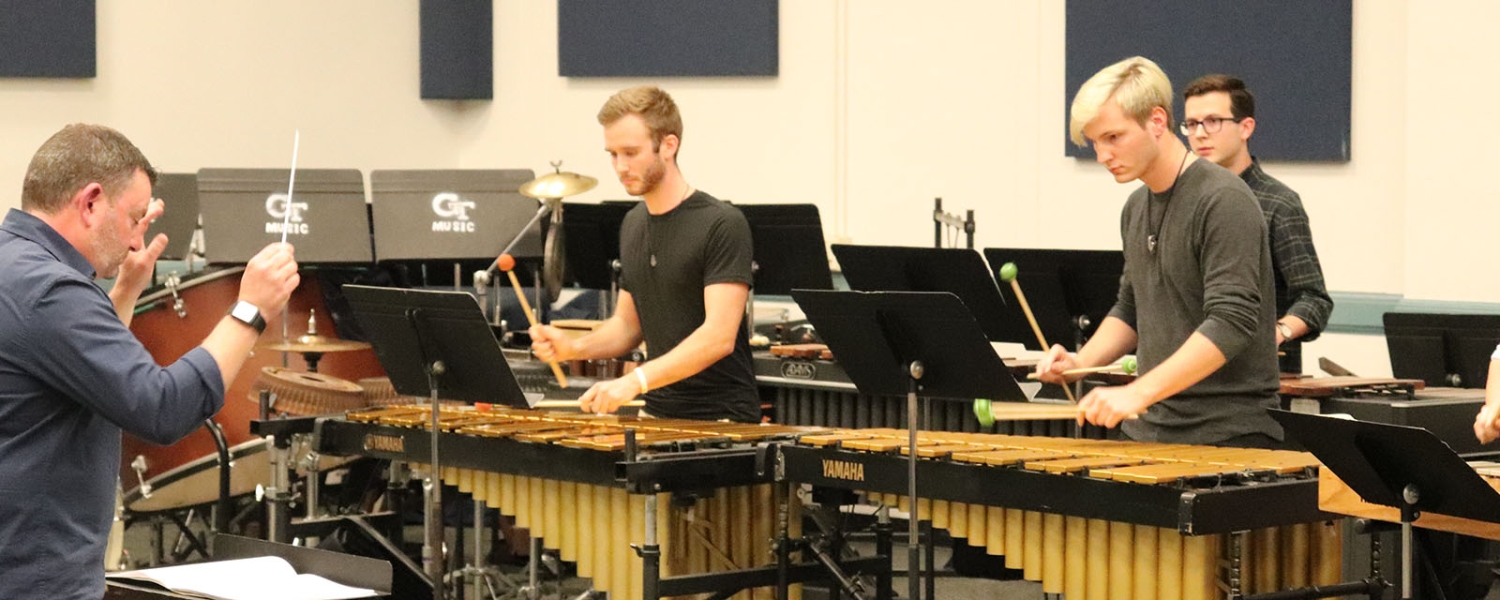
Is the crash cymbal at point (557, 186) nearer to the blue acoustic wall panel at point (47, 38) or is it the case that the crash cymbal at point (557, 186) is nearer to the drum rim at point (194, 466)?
the drum rim at point (194, 466)

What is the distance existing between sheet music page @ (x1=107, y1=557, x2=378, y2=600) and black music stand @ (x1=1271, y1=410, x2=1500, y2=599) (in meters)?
1.72

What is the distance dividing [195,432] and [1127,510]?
4452mm

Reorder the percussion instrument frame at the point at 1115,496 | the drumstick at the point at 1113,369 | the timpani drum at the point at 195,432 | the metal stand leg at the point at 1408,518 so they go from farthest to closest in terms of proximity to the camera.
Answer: the timpani drum at the point at 195,432 → the drumstick at the point at 1113,369 → the percussion instrument frame at the point at 1115,496 → the metal stand leg at the point at 1408,518

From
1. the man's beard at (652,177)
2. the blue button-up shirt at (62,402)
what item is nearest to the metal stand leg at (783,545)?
→ the man's beard at (652,177)

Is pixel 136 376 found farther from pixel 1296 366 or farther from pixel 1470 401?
pixel 1296 366

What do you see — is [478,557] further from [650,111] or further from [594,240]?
[594,240]

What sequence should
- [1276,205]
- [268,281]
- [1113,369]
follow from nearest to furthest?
[268,281], [1113,369], [1276,205]

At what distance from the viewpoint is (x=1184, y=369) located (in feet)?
13.1

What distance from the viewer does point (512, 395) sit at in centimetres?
453

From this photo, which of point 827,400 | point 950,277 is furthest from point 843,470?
point 827,400

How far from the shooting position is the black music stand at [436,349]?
452 centimetres

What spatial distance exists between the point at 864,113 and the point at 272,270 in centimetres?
593

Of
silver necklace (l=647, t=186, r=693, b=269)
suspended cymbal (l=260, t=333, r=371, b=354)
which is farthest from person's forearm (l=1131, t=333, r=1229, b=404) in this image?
suspended cymbal (l=260, t=333, r=371, b=354)

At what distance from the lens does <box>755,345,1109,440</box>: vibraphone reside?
6.28 metres
